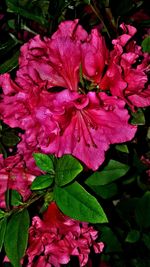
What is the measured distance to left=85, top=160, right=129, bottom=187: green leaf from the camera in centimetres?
93

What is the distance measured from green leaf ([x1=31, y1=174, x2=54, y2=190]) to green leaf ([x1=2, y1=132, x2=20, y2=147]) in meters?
0.18

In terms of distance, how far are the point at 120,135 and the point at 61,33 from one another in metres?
0.20

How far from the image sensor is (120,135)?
75 cm

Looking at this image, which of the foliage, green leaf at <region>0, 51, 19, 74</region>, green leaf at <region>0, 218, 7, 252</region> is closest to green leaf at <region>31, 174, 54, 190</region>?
the foliage

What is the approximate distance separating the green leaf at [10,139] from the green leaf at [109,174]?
0.18 meters

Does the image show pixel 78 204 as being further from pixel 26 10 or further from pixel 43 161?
pixel 26 10

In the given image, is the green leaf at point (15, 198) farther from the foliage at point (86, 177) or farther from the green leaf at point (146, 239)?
the green leaf at point (146, 239)

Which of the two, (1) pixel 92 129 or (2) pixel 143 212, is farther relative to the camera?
(2) pixel 143 212

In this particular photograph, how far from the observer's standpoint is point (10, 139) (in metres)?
1.00

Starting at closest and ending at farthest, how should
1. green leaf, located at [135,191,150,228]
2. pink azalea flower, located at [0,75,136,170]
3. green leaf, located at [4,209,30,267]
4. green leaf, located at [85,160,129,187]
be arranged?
pink azalea flower, located at [0,75,136,170] < green leaf, located at [4,209,30,267] < green leaf, located at [85,160,129,187] < green leaf, located at [135,191,150,228]

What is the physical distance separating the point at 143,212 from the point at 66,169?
0.42 m

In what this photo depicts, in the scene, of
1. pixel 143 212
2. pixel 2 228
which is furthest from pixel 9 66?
pixel 143 212

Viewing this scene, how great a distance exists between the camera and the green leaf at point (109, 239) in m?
1.14

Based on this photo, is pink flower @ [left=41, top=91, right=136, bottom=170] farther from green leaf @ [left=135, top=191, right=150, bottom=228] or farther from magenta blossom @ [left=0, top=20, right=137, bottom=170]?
green leaf @ [left=135, top=191, right=150, bottom=228]
